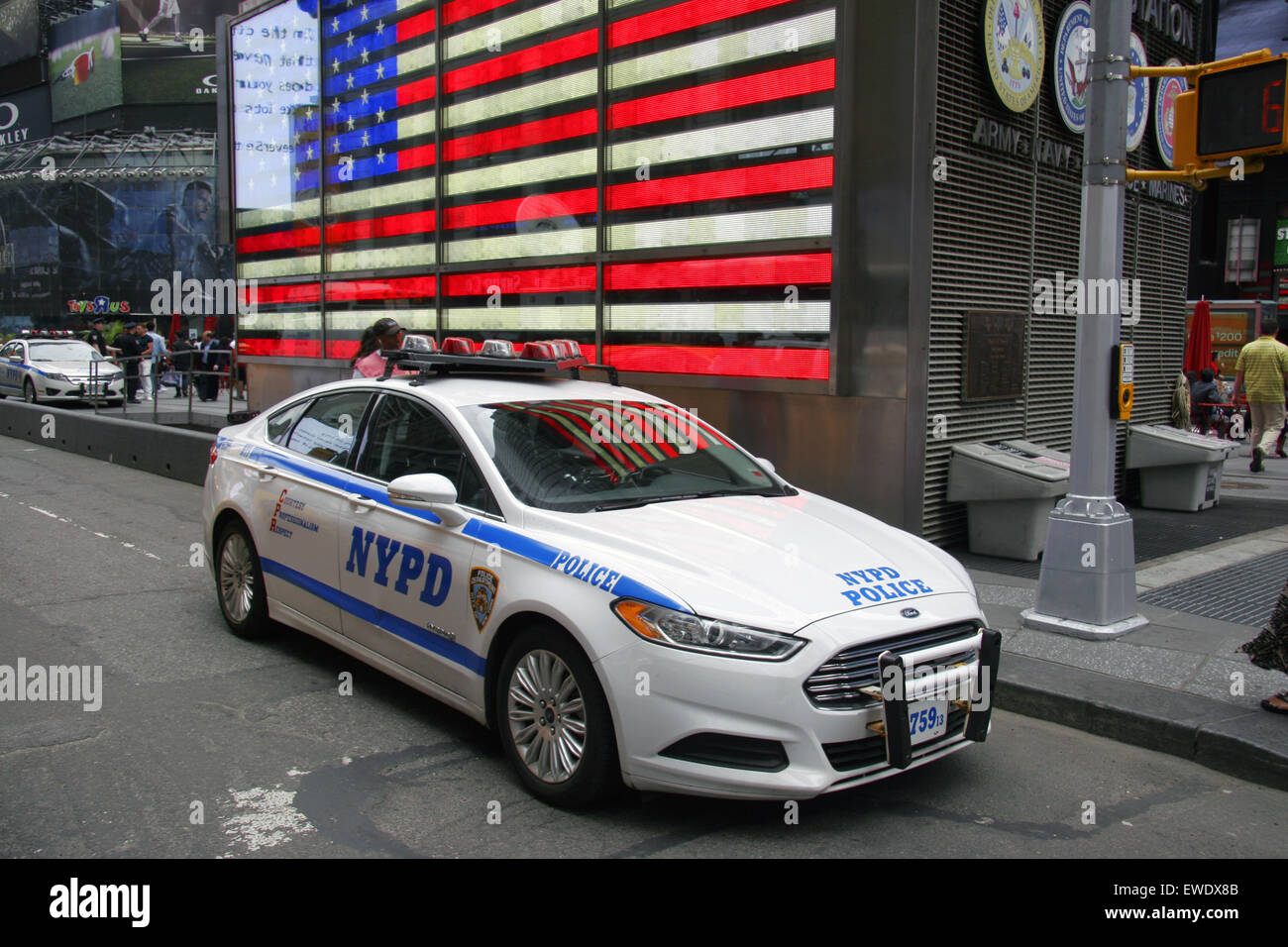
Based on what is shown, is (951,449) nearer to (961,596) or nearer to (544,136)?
(961,596)

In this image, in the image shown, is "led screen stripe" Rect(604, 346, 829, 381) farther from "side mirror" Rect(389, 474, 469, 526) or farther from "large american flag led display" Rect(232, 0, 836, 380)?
"side mirror" Rect(389, 474, 469, 526)

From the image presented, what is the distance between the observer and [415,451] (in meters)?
5.18

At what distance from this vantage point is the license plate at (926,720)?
393 cm

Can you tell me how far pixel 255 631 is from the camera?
6.33 metres

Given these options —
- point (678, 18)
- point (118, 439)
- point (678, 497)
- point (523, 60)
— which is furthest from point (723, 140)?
point (118, 439)

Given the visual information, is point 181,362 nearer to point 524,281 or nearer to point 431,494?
point 524,281

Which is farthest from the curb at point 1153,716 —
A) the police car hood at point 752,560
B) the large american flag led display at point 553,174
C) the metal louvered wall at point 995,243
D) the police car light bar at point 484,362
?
the large american flag led display at point 553,174

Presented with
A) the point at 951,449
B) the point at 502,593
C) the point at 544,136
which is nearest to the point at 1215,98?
the point at 951,449

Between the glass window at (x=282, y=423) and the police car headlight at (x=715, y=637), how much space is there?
328 centimetres

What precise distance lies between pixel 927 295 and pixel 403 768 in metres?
5.61

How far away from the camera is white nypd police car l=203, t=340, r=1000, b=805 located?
12.3ft

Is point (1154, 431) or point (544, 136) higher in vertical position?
point (544, 136)
